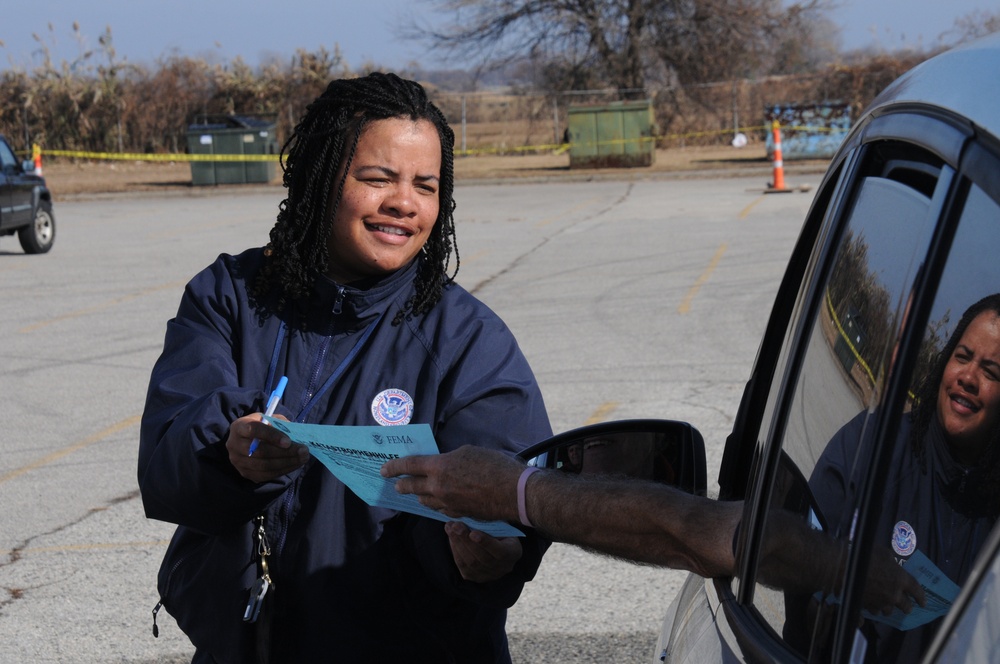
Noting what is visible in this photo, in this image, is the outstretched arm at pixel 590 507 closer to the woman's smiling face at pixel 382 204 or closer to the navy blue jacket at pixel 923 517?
the navy blue jacket at pixel 923 517

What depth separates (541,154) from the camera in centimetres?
3591

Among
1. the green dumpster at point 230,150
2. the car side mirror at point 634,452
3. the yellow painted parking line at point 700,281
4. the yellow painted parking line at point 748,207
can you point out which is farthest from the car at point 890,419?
the green dumpster at point 230,150

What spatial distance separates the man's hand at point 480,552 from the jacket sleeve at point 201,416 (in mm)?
314

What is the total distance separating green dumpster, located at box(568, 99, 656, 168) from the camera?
94.7 ft

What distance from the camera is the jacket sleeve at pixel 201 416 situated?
83.4 inches

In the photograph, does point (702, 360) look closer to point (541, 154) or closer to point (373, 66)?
point (541, 154)

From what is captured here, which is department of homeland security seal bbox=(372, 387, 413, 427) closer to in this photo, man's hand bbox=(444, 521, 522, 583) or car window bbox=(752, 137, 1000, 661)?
man's hand bbox=(444, 521, 522, 583)

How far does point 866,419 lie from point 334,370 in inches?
45.2

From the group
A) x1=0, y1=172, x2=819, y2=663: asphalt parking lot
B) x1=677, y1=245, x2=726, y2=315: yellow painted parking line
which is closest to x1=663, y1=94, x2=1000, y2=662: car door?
x1=0, y1=172, x2=819, y2=663: asphalt parking lot

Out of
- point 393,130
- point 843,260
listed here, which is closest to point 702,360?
point 393,130

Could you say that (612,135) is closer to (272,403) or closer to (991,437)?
(272,403)

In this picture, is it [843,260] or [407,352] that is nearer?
[843,260]

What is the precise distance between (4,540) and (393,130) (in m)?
3.58

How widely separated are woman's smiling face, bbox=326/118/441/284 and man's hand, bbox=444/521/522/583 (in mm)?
609
